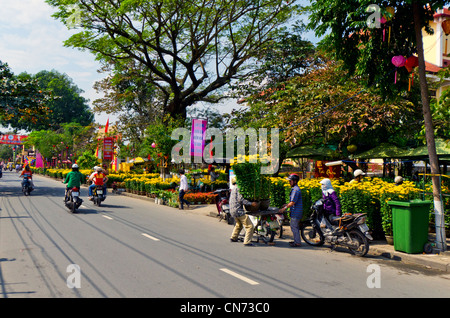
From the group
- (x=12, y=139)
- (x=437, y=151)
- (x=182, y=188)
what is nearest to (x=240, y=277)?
(x=182, y=188)

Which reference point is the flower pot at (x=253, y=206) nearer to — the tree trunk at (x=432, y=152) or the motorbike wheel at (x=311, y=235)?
the motorbike wheel at (x=311, y=235)

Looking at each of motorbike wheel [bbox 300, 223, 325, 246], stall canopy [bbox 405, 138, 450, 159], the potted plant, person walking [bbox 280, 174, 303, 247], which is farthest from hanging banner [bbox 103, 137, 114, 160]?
motorbike wheel [bbox 300, 223, 325, 246]

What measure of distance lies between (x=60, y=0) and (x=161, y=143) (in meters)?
10.3

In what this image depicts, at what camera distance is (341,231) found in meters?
8.52

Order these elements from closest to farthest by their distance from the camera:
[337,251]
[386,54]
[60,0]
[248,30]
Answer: [337,251]
[386,54]
[60,0]
[248,30]

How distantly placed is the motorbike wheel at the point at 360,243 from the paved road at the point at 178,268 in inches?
7.0

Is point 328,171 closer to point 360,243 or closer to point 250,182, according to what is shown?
point 250,182

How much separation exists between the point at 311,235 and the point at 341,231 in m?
1.09

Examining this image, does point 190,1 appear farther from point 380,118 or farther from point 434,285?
point 434,285

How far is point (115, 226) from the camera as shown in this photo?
454 inches

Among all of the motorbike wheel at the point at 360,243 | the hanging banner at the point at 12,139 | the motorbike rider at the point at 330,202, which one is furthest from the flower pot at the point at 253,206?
the hanging banner at the point at 12,139

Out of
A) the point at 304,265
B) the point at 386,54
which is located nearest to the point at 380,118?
the point at 386,54

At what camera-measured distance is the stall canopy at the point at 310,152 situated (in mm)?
21764

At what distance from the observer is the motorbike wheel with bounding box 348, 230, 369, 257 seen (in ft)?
27.0
